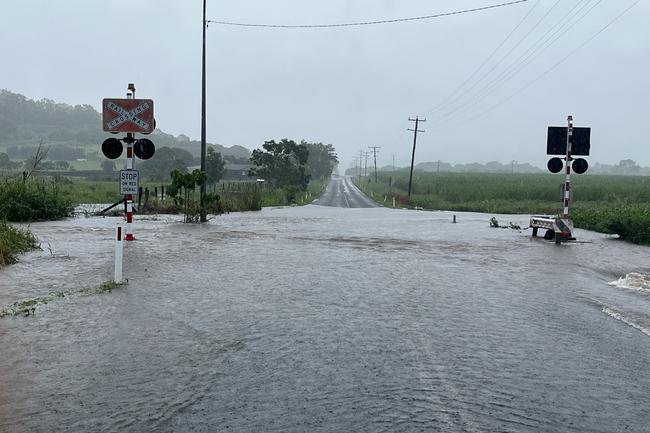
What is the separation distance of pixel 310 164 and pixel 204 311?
146 m

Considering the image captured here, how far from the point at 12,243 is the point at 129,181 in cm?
419

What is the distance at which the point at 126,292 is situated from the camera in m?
10.3

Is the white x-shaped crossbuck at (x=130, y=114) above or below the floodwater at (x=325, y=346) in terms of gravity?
above

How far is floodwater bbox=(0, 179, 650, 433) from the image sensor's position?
5.16 meters

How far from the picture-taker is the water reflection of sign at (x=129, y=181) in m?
11.6

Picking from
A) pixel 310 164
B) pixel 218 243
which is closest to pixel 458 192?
pixel 218 243

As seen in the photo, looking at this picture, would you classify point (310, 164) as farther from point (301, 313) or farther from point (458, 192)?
point (301, 313)

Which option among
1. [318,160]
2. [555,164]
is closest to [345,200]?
[555,164]

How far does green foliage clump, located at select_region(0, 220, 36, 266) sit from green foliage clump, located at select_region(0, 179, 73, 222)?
26.8 ft

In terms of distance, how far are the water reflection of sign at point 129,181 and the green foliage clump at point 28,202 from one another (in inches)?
515

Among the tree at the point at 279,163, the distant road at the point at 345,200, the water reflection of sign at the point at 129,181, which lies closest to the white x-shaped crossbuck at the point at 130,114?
the water reflection of sign at the point at 129,181

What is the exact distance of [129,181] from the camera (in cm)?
1169

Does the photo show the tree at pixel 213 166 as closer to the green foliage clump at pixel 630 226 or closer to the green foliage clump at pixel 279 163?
the green foliage clump at pixel 279 163

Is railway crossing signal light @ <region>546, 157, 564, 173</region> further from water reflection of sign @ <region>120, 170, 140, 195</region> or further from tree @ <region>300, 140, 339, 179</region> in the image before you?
tree @ <region>300, 140, 339, 179</region>
